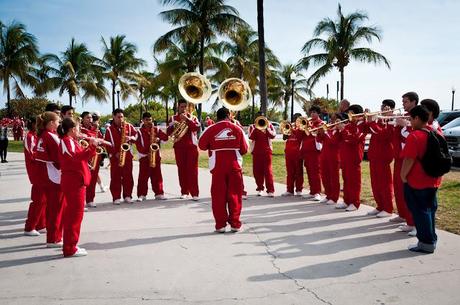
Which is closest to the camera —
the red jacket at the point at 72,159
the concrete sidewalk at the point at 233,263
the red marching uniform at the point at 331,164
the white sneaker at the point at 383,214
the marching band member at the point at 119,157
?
the concrete sidewalk at the point at 233,263

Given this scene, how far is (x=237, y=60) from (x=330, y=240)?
105ft

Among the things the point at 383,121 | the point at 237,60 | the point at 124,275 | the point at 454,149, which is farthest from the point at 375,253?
the point at 237,60

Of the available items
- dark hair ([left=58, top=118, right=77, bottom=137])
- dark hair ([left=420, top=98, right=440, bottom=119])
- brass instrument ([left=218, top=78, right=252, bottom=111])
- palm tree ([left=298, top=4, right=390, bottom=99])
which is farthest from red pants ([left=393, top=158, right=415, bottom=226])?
palm tree ([left=298, top=4, right=390, bottom=99])

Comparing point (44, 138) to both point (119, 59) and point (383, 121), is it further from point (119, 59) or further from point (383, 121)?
point (119, 59)

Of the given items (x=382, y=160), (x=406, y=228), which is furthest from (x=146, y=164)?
(x=406, y=228)

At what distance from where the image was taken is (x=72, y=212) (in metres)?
5.18

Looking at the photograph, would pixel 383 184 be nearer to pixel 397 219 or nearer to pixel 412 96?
pixel 397 219

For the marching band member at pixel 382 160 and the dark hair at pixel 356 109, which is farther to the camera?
the dark hair at pixel 356 109

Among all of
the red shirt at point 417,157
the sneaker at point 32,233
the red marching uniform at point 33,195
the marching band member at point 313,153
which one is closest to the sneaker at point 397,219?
the red shirt at point 417,157

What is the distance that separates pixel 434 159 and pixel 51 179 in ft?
17.0

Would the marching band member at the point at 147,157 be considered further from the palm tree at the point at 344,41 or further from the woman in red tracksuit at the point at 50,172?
the palm tree at the point at 344,41

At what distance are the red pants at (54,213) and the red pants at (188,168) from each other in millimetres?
3584

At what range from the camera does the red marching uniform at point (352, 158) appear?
7594 millimetres

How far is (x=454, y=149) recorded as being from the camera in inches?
588
